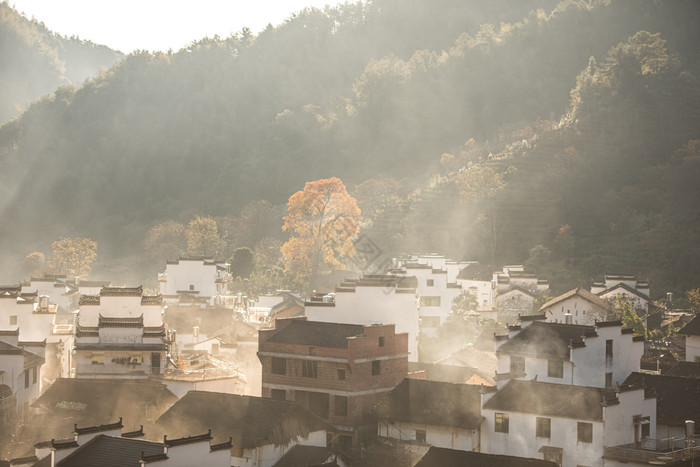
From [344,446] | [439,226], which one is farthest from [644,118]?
[344,446]

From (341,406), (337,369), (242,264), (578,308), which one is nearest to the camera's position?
(341,406)

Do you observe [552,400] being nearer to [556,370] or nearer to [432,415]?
[556,370]

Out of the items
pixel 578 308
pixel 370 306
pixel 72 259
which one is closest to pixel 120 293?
pixel 370 306

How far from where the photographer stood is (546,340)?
28.6 metres

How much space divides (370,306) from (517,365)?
681 centimetres

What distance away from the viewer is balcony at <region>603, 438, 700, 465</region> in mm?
22969

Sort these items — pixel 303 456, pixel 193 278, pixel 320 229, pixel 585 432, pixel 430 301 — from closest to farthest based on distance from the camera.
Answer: pixel 585 432, pixel 303 456, pixel 430 301, pixel 193 278, pixel 320 229

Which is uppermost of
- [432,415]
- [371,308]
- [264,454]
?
[371,308]

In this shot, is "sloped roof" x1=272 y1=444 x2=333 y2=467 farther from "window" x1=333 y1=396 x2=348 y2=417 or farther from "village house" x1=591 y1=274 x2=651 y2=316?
"village house" x1=591 y1=274 x2=651 y2=316

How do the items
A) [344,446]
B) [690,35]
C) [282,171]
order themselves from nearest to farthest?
[344,446] < [690,35] < [282,171]

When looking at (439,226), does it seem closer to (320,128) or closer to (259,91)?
(320,128)

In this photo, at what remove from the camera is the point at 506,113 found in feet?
314

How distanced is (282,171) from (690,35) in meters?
41.8

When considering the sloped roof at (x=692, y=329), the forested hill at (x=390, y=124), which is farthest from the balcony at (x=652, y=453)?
the forested hill at (x=390, y=124)
